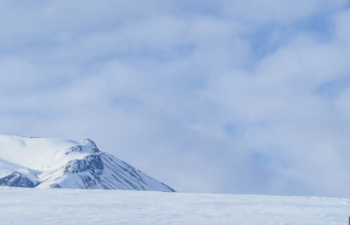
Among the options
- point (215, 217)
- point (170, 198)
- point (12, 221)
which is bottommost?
point (12, 221)

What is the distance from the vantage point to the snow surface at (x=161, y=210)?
68.2 ft

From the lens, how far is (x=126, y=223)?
1997cm

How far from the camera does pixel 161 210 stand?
24.1 metres

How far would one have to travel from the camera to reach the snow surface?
68.2ft

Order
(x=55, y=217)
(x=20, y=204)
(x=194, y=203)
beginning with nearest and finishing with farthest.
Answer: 1. (x=55, y=217)
2. (x=20, y=204)
3. (x=194, y=203)

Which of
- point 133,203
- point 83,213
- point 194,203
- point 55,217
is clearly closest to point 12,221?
point 55,217

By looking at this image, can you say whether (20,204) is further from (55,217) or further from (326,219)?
(326,219)

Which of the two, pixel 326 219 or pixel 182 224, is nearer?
pixel 182 224

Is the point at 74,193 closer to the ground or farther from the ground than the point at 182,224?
farther from the ground

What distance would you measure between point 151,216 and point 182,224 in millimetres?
2583

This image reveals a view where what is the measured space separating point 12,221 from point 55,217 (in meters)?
1.99

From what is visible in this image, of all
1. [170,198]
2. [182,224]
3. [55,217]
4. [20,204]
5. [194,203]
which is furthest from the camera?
[170,198]

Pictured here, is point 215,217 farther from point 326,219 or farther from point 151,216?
point 326,219

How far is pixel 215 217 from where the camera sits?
22062 mm
